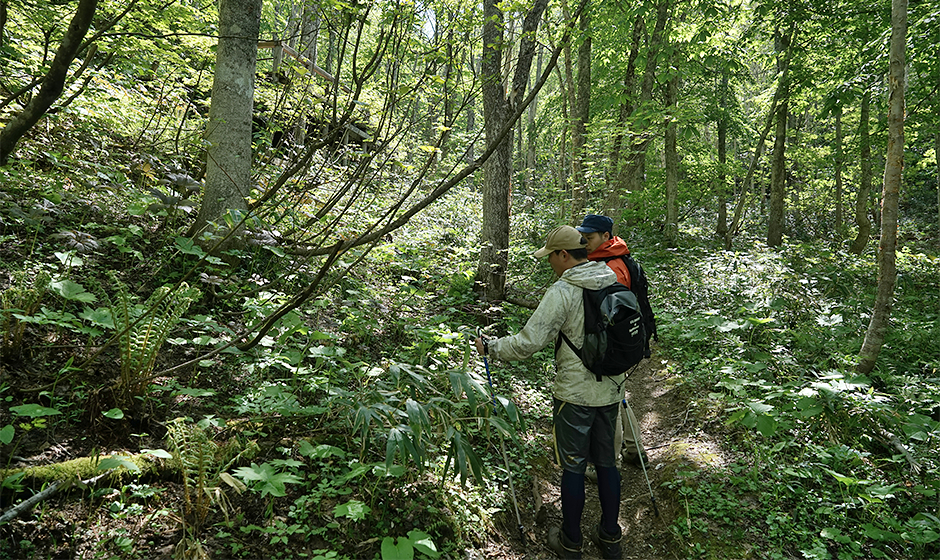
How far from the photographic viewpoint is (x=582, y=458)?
342 cm

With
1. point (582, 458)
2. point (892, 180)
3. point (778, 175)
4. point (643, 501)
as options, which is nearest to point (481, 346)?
point (582, 458)

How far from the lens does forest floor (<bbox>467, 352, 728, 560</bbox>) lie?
3.56m

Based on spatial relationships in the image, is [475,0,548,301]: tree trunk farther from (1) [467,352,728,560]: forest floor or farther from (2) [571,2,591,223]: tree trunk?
(2) [571,2,591,223]: tree trunk

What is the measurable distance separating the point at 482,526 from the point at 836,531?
2.55 metres

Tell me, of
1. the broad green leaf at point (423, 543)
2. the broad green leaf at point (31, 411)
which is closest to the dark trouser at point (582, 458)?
the broad green leaf at point (423, 543)

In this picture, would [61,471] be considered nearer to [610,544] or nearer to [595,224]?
[610,544]

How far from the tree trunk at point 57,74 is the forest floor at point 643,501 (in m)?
3.53

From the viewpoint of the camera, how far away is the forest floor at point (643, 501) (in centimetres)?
356

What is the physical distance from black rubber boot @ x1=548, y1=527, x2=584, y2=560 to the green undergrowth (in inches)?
34.3

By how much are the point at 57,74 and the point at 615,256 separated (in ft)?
13.3

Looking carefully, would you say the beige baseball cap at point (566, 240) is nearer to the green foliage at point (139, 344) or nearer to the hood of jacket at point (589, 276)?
the hood of jacket at point (589, 276)

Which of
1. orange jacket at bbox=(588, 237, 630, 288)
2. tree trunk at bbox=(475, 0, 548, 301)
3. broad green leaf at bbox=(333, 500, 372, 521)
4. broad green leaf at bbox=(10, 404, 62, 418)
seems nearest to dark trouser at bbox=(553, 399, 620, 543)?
orange jacket at bbox=(588, 237, 630, 288)

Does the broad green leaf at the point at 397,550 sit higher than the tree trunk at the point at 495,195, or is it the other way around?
the tree trunk at the point at 495,195

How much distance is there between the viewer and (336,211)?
7.45 metres
